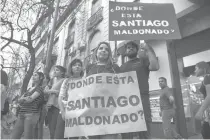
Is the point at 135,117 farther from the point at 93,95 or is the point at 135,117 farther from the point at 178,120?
the point at 178,120

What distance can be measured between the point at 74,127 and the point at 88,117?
0.61 ft

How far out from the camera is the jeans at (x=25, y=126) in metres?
3.31

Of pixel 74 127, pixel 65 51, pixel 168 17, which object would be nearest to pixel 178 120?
pixel 168 17

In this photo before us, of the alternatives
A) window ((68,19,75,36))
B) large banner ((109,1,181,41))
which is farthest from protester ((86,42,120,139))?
window ((68,19,75,36))

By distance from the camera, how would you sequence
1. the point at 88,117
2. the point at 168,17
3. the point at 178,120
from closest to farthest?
the point at 88,117 → the point at 168,17 → the point at 178,120

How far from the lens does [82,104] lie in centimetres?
212

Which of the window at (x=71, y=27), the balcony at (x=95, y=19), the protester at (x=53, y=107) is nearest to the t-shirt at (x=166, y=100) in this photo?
the protester at (x=53, y=107)

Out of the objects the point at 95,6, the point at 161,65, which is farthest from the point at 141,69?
the point at 95,6

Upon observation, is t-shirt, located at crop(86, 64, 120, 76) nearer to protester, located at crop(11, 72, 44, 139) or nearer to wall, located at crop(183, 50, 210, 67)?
protester, located at crop(11, 72, 44, 139)

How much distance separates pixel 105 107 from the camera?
2.07 m

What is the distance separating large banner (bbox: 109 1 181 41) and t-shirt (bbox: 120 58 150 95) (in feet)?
1.78

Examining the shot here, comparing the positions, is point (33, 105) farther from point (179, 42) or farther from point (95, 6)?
point (95, 6)

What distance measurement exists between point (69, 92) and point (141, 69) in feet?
3.15

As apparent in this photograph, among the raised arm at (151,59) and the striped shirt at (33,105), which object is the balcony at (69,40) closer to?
the striped shirt at (33,105)
